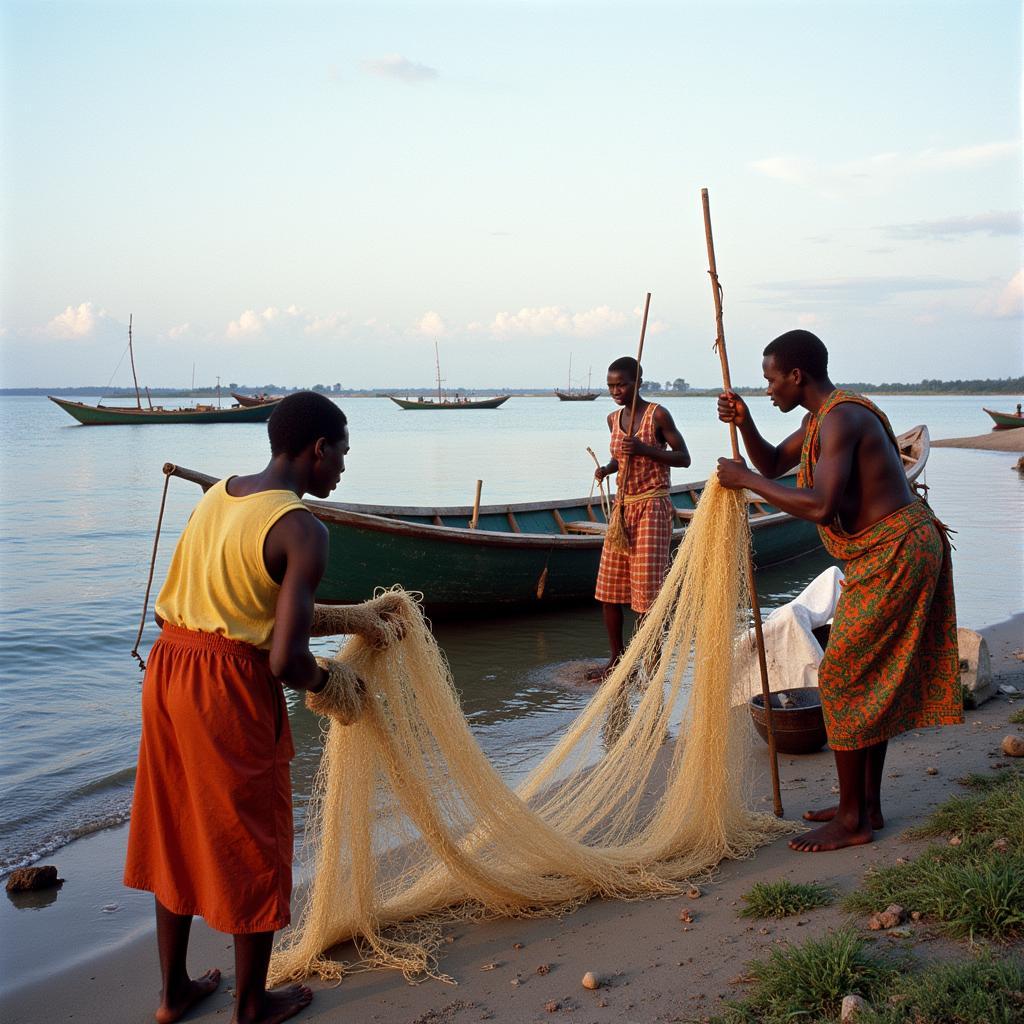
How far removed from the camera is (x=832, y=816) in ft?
12.8

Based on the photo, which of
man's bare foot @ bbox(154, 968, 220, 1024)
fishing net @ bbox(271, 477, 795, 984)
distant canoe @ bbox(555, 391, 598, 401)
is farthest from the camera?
distant canoe @ bbox(555, 391, 598, 401)

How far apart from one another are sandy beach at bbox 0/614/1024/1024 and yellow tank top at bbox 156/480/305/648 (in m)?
1.18

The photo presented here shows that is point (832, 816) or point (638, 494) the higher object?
point (638, 494)

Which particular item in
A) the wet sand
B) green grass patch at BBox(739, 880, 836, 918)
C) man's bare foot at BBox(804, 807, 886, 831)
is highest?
green grass patch at BBox(739, 880, 836, 918)

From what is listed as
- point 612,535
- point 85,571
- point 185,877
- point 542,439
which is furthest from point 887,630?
point 542,439

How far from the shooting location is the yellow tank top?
2463 mm

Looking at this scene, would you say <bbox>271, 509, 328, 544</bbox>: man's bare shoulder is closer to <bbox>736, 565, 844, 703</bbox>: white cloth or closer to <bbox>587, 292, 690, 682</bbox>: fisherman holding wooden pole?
<bbox>736, 565, 844, 703</bbox>: white cloth

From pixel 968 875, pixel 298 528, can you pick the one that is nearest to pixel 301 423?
pixel 298 528

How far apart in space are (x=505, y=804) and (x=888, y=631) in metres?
1.43

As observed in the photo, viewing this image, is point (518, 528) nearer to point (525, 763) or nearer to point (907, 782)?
point (525, 763)

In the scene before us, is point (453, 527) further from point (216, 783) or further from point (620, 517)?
point (216, 783)

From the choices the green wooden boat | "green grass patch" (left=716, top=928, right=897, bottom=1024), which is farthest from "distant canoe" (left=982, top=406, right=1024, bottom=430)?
"green grass patch" (left=716, top=928, right=897, bottom=1024)

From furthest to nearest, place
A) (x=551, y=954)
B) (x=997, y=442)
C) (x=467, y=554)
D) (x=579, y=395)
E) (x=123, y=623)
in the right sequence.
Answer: (x=579, y=395), (x=997, y=442), (x=123, y=623), (x=467, y=554), (x=551, y=954)

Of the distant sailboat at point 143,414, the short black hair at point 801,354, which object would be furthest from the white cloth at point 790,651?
the distant sailboat at point 143,414
